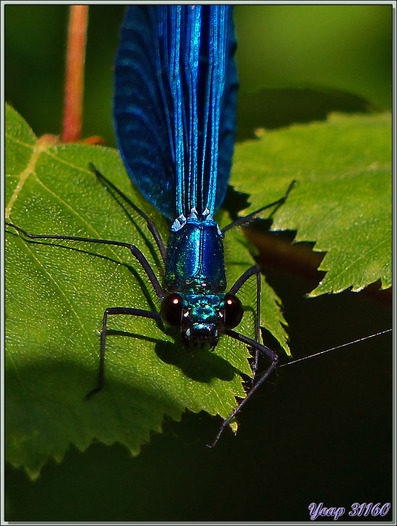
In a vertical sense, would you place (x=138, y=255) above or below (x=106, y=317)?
above

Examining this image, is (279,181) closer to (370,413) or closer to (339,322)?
(339,322)

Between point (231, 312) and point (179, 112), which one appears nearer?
point (231, 312)

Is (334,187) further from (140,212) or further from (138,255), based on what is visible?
(138,255)

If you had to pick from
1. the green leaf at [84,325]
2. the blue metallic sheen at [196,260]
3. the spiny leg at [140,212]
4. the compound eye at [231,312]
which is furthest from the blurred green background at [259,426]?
the spiny leg at [140,212]

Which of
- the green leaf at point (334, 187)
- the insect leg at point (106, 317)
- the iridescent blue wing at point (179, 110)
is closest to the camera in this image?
the insect leg at point (106, 317)

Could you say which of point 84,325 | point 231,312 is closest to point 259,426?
point 231,312

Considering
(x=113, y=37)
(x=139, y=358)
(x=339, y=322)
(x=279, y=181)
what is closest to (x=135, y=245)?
(x=139, y=358)

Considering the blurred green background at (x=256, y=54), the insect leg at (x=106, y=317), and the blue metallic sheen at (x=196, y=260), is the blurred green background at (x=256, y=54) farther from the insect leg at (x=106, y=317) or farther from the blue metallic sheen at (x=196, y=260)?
the insect leg at (x=106, y=317)
